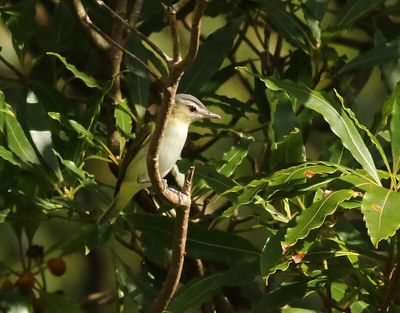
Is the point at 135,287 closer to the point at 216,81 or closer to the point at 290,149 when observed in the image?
the point at 290,149

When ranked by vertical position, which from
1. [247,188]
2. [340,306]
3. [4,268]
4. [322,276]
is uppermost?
[247,188]

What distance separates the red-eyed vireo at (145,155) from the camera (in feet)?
13.7

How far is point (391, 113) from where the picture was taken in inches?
142

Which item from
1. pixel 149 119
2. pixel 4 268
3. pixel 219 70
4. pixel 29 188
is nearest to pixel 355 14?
pixel 219 70

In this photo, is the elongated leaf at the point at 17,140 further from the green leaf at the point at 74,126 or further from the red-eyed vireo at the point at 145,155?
the red-eyed vireo at the point at 145,155

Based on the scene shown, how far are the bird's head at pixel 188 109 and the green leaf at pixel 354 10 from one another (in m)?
0.69

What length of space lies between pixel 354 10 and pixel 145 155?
3.68ft

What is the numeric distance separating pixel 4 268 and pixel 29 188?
1.27ft

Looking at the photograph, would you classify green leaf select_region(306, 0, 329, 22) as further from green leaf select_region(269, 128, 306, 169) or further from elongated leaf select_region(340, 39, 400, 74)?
green leaf select_region(269, 128, 306, 169)

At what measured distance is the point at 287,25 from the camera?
4.50 meters

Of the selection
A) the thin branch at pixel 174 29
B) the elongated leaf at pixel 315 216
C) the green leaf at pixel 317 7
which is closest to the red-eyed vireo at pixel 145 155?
the green leaf at pixel 317 7

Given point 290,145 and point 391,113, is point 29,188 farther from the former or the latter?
point 391,113

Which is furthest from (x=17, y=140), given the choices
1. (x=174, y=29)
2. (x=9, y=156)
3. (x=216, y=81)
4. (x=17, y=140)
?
(x=174, y=29)

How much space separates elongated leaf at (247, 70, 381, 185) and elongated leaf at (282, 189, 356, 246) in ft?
0.98
